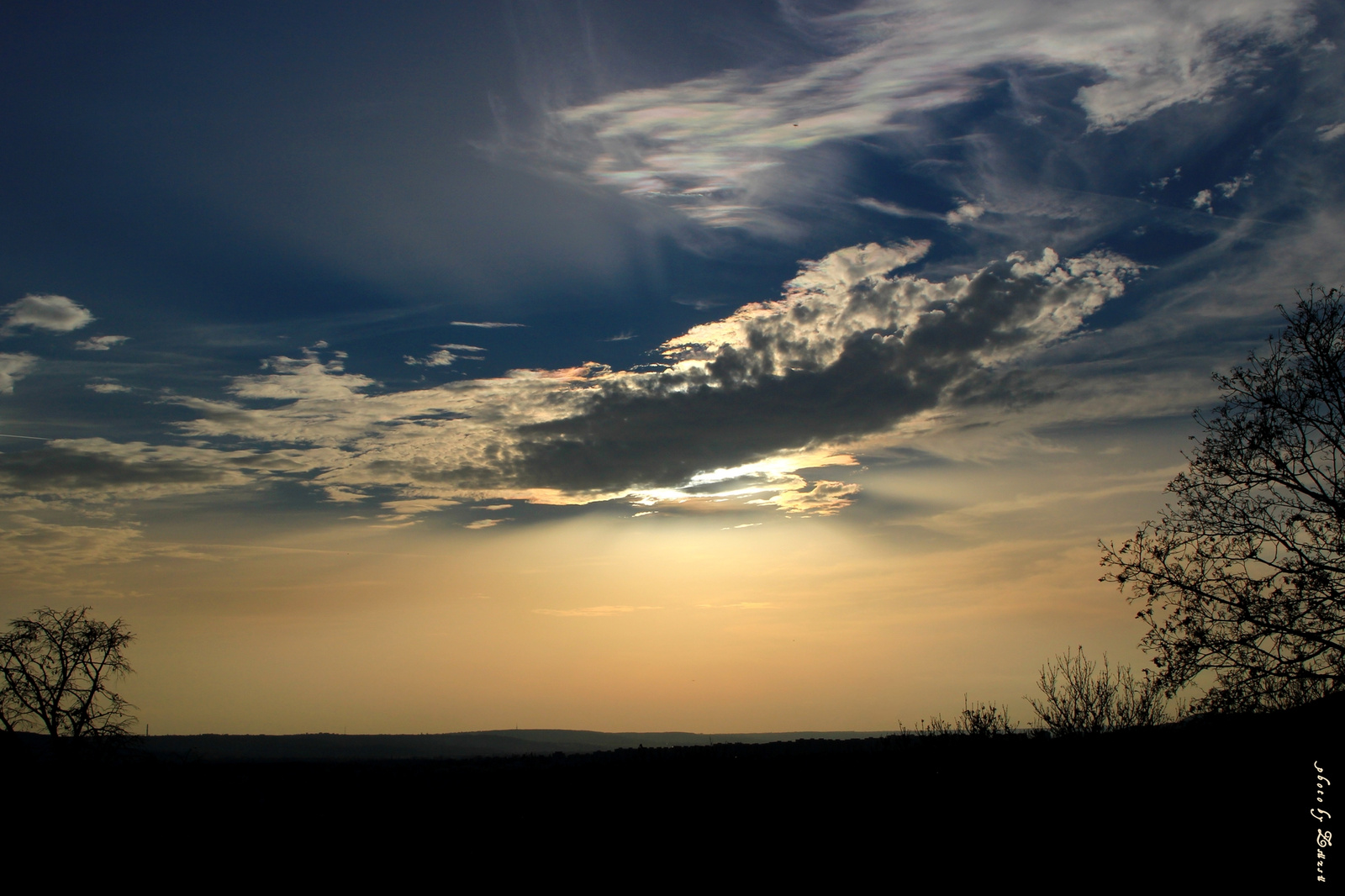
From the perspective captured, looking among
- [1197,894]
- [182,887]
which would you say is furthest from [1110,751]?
[182,887]

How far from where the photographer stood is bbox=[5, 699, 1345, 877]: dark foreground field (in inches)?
463

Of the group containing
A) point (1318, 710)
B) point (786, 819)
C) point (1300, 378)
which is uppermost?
Answer: point (1300, 378)

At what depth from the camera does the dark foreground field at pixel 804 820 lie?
38.6 feet

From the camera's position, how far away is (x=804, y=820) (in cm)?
1476

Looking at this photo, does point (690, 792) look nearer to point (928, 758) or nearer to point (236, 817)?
point (928, 758)

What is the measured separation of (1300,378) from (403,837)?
2662 cm

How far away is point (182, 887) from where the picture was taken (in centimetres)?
1402

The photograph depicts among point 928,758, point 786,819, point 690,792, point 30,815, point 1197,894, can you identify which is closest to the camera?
point 1197,894
